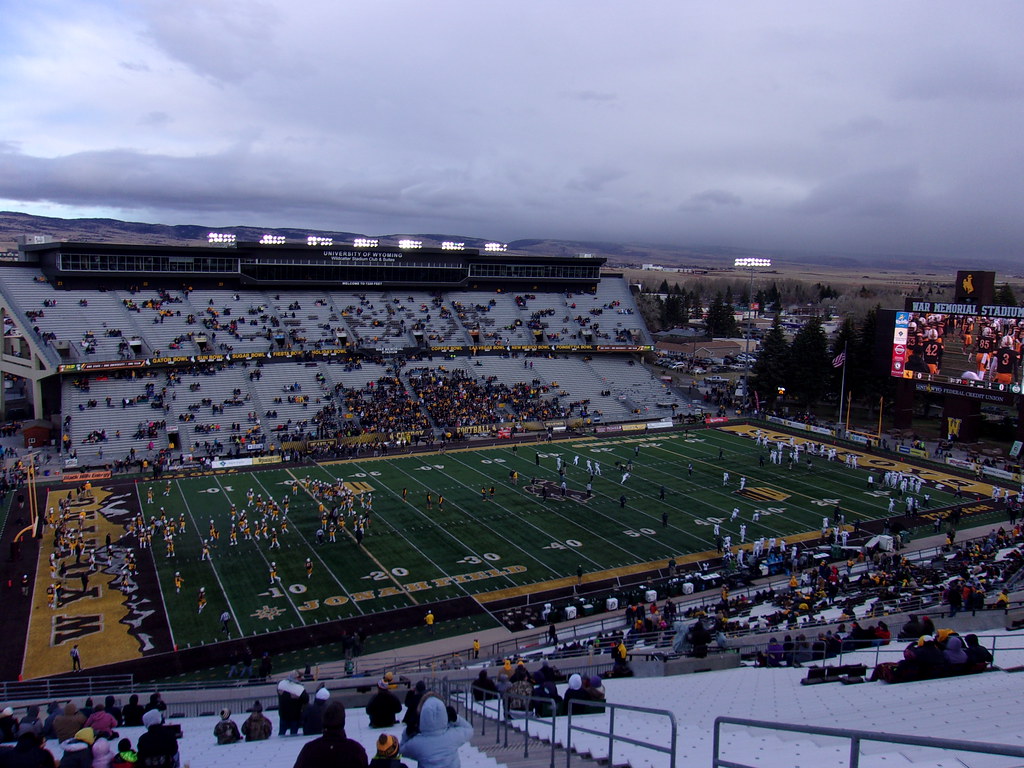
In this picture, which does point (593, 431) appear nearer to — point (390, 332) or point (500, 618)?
point (390, 332)

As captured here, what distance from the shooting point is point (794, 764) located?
6629 millimetres

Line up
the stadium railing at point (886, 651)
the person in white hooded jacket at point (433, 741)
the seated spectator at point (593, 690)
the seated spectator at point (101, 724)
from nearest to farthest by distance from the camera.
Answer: the person in white hooded jacket at point (433, 741) < the seated spectator at point (101, 724) < the seated spectator at point (593, 690) < the stadium railing at point (886, 651)

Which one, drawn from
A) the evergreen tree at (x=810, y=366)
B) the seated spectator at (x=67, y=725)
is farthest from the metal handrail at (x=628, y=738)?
the evergreen tree at (x=810, y=366)

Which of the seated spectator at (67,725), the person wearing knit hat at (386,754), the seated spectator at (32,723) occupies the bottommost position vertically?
the seated spectator at (32,723)

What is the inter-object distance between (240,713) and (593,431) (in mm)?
36224

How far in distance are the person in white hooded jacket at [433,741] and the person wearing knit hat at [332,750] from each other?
49cm

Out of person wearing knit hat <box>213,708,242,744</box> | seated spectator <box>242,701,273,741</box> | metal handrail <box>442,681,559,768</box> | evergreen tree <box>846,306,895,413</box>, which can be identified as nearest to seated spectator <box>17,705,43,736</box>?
person wearing knit hat <box>213,708,242,744</box>

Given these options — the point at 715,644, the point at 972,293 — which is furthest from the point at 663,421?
the point at 715,644

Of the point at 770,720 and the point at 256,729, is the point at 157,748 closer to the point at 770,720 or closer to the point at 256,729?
the point at 256,729

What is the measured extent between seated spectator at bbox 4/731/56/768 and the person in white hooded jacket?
2804mm

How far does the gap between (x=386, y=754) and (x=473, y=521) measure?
82.4 feet

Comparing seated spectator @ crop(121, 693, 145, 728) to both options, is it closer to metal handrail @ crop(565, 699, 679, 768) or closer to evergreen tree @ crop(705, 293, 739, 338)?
metal handrail @ crop(565, 699, 679, 768)

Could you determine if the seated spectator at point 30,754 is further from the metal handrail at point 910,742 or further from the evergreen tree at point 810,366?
the evergreen tree at point 810,366

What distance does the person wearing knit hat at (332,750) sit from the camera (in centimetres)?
513
